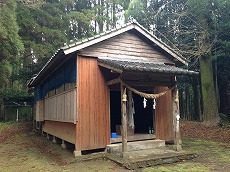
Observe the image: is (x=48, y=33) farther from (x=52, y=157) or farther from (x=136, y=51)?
(x=52, y=157)

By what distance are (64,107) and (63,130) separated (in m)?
1.31

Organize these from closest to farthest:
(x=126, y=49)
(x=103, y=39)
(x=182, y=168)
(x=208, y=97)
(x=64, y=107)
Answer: (x=182, y=168) < (x=103, y=39) < (x=64, y=107) < (x=126, y=49) < (x=208, y=97)

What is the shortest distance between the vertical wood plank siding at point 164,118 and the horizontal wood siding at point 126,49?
5.23 feet

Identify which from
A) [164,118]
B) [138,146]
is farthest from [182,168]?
[164,118]

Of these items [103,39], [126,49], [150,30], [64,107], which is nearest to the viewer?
[103,39]

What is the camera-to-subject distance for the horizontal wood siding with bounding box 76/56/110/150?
857 centimetres

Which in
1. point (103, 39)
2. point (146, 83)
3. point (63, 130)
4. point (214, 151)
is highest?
point (103, 39)

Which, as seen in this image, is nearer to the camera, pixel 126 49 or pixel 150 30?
pixel 126 49

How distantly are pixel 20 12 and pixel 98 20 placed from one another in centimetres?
741

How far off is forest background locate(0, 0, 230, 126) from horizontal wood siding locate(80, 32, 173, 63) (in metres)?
4.66

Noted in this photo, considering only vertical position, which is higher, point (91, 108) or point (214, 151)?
point (91, 108)

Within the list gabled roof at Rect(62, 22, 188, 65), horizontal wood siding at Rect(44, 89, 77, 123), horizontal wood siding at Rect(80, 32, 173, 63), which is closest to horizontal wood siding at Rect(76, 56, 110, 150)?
horizontal wood siding at Rect(44, 89, 77, 123)

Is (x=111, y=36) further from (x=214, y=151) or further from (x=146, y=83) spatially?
(x=214, y=151)

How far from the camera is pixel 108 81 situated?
9266mm
